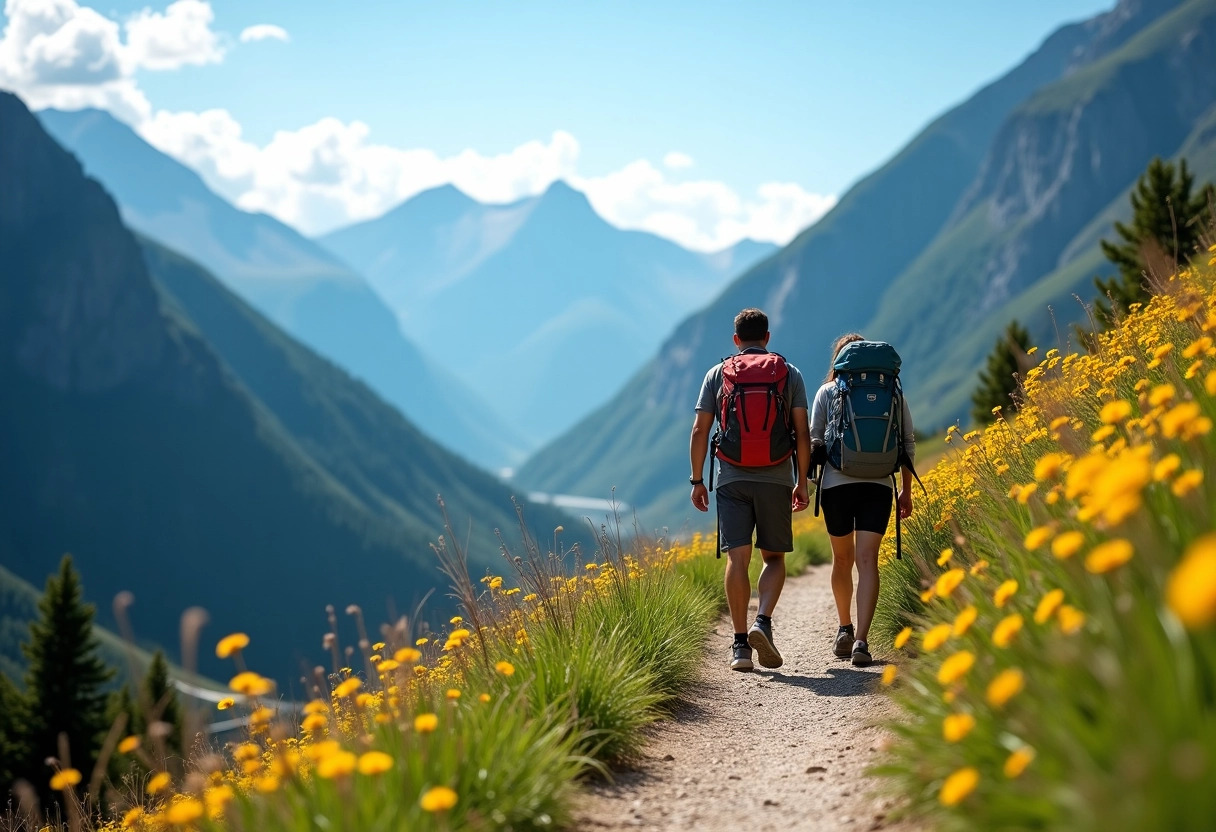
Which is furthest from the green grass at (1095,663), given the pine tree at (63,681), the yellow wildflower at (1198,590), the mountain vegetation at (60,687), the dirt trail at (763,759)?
the pine tree at (63,681)

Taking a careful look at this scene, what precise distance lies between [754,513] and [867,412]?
120cm

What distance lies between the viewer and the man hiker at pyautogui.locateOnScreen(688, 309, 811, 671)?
8.09 m

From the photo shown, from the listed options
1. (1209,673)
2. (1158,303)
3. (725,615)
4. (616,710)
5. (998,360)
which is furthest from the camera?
(998,360)

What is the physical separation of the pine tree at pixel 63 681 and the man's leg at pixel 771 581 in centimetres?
4591

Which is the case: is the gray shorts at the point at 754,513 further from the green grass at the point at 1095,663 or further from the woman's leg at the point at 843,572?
the green grass at the point at 1095,663

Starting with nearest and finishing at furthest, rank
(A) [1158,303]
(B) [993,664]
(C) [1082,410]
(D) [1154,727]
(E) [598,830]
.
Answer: (D) [1154,727], (B) [993,664], (E) [598,830], (C) [1082,410], (A) [1158,303]

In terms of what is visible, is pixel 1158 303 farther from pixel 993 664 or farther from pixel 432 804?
pixel 432 804

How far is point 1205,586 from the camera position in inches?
71.4

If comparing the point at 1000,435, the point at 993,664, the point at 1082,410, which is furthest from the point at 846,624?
the point at 993,664

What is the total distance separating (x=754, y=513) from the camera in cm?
834

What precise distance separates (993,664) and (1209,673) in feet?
3.55

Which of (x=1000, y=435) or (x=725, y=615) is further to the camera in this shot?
(x=725, y=615)

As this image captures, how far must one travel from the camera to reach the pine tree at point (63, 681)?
47.1 metres

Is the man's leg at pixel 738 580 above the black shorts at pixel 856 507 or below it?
below
